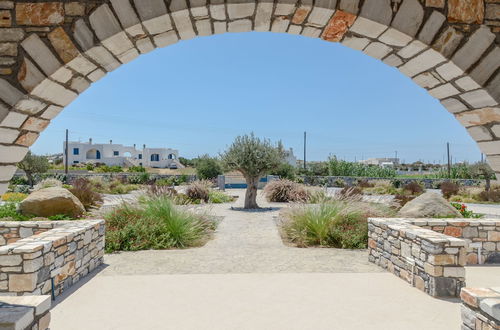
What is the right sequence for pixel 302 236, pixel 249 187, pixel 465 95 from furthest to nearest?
pixel 249 187, pixel 302 236, pixel 465 95

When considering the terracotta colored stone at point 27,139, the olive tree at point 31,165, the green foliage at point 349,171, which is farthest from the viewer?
the green foliage at point 349,171

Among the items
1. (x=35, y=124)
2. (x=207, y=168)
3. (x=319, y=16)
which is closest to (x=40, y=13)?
(x=35, y=124)

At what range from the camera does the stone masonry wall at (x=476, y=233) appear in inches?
232

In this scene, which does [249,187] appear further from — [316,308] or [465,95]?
[465,95]

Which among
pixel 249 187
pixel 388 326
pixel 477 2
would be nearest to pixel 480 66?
pixel 477 2

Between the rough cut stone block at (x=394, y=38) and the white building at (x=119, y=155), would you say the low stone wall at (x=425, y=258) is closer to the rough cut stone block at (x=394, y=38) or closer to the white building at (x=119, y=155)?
the rough cut stone block at (x=394, y=38)

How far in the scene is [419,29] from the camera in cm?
258

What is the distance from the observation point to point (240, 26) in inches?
113

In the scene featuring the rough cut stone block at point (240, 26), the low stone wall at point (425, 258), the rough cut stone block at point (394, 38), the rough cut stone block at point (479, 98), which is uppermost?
the rough cut stone block at point (240, 26)

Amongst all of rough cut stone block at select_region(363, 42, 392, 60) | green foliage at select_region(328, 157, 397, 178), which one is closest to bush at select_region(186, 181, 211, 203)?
rough cut stone block at select_region(363, 42, 392, 60)

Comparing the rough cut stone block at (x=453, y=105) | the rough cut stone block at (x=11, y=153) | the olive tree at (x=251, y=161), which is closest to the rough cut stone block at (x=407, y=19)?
the rough cut stone block at (x=453, y=105)

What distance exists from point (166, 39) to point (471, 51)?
95.6 inches

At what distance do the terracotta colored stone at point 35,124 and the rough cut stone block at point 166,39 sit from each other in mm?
1234

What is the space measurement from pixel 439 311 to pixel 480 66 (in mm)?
2698
